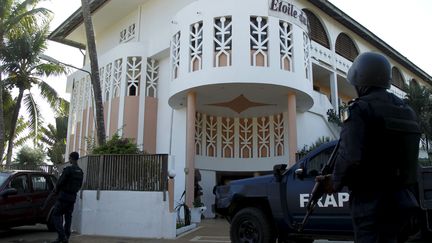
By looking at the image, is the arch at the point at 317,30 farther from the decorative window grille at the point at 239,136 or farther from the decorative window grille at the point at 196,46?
the decorative window grille at the point at 196,46

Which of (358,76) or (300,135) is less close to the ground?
(300,135)

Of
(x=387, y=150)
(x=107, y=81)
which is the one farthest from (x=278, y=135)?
(x=387, y=150)

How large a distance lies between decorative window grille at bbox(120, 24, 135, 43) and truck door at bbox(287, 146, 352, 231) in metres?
16.7

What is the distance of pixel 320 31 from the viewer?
21.7 m

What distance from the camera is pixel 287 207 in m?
6.89

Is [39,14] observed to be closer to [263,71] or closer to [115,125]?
[115,125]

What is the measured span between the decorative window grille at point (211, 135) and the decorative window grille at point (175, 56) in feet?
12.1

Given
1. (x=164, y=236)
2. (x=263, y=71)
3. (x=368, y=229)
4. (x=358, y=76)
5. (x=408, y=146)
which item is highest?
(x=263, y=71)

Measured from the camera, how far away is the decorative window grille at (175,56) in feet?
53.5

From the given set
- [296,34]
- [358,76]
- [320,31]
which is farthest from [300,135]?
[358,76]

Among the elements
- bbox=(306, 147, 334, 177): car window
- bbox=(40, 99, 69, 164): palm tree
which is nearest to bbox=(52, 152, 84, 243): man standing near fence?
bbox=(306, 147, 334, 177): car window

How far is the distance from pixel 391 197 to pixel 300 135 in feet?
52.1

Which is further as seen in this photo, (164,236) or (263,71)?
(263,71)

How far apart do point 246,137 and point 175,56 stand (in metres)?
5.40
